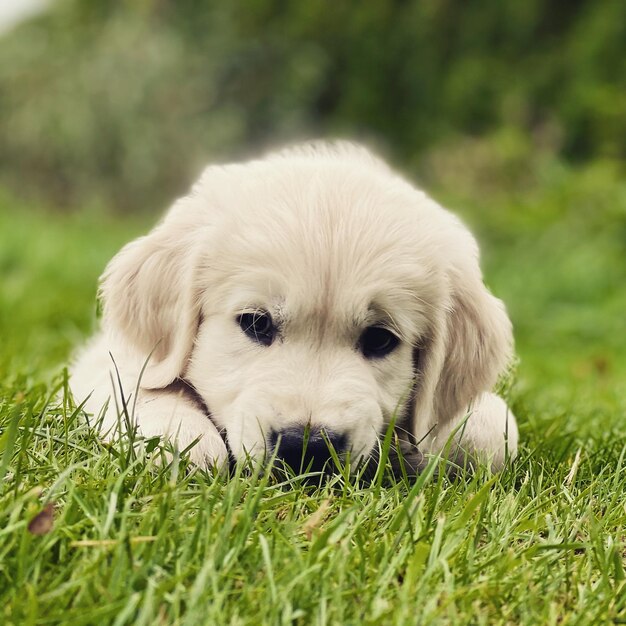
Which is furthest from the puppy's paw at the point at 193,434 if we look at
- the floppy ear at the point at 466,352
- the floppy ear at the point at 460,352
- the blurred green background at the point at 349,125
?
the blurred green background at the point at 349,125

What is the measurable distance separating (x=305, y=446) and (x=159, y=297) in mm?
1120

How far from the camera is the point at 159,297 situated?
140 inches

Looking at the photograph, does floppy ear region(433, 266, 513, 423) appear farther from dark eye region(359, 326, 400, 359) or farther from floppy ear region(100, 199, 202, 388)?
floppy ear region(100, 199, 202, 388)

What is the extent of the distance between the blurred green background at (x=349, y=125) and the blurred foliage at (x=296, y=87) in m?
0.04

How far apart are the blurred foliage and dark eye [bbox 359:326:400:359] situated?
37.7 ft

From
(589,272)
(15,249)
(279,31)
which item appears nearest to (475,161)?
(589,272)

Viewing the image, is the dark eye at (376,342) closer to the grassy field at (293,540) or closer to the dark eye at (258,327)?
the dark eye at (258,327)

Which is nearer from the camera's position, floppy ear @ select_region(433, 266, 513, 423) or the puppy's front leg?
the puppy's front leg

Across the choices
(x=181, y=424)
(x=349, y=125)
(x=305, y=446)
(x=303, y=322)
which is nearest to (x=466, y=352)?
(x=303, y=322)

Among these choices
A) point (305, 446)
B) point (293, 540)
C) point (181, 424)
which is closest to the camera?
point (293, 540)

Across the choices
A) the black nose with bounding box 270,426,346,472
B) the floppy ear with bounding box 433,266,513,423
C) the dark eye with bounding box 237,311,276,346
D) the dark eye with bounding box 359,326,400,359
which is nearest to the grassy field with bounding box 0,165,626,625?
the black nose with bounding box 270,426,346,472

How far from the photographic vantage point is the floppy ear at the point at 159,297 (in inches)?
135

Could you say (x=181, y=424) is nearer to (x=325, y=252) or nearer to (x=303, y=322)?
(x=303, y=322)

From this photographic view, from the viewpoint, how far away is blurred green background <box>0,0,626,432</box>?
9125mm
